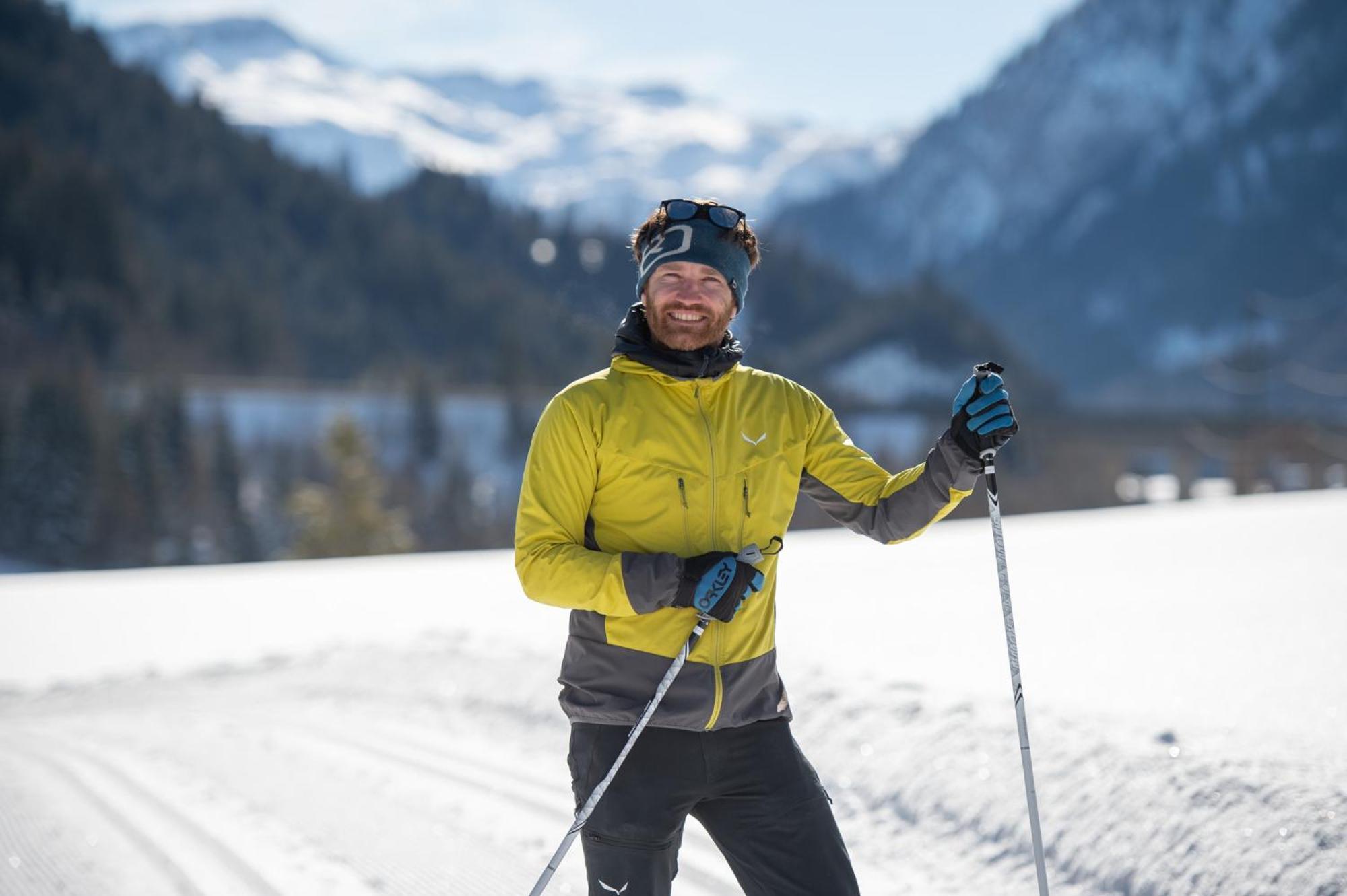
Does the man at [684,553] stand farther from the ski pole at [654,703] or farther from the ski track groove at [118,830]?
the ski track groove at [118,830]

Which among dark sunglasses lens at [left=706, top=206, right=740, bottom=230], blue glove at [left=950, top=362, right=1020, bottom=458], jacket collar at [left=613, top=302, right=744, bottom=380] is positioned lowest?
blue glove at [left=950, top=362, right=1020, bottom=458]

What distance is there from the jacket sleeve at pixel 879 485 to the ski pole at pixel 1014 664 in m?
0.10

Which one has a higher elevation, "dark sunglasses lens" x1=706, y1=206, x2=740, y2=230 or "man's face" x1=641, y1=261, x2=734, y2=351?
"dark sunglasses lens" x1=706, y1=206, x2=740, y2=230

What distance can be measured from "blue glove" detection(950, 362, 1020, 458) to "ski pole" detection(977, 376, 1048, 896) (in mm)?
39

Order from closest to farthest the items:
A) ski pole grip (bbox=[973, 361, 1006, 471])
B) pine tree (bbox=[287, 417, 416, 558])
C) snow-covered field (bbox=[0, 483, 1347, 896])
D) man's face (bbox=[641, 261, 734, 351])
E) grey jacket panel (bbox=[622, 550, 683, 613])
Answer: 1. grey jacket panel (bbox=[622, 550, 683, 613])
2. man's face (bbox=[641, 261, 734, 351])
3. ski pole grip (bbox=[973, 361, 1006, 471])
4. snow-covered field (bbox=[0, 483, 1347, 896])
5. pine tree (bbox=[287, 417, 416, 558])

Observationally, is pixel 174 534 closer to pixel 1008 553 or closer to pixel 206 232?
pixel 1008 553

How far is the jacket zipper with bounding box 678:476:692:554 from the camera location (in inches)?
101

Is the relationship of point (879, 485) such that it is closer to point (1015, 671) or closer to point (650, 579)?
point (1015, 671)

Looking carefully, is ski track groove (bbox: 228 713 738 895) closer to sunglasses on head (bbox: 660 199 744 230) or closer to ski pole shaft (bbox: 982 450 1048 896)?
ski pole shaft (bbox: 982 450 1048 896)

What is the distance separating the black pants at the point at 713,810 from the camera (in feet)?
7.99

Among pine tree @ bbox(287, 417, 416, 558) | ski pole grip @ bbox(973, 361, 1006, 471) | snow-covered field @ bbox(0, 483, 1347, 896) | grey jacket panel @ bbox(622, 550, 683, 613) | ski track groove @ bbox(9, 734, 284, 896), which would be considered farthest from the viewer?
pine tree @ bbox(287, 417, 416, 558)

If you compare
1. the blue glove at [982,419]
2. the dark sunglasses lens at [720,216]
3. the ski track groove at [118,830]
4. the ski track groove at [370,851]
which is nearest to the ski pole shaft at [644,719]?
the blue glove at [982,419]

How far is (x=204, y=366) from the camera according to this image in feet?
303

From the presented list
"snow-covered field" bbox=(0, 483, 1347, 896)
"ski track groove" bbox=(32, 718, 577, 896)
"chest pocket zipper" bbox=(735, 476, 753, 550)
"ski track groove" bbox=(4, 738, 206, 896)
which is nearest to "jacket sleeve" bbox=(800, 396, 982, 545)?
"chest pocket zipper" bbox=(735, 476, 753, 550)
